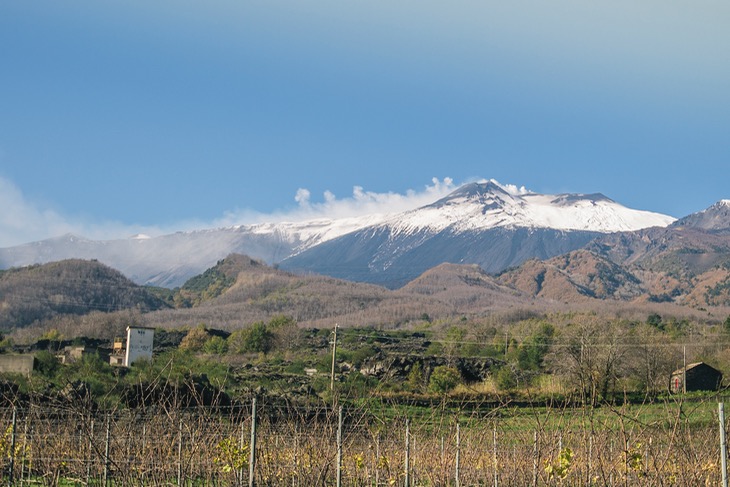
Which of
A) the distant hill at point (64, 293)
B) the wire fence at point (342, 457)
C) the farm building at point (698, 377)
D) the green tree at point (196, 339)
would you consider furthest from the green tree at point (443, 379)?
the distant hill at point (64, 293)

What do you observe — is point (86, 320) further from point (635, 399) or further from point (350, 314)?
point (635, 399)

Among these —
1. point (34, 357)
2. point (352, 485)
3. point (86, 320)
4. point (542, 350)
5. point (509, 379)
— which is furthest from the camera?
point (86, 320)

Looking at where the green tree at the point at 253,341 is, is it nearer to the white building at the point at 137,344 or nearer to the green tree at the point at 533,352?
the white building at the point at 137,344

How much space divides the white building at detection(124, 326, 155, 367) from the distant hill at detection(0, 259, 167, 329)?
3351 inches

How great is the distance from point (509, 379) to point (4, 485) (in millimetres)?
42332

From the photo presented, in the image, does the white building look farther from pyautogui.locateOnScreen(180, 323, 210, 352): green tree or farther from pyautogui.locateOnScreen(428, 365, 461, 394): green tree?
pyautogui.locateOnScreen(180, 323, 210, 352): green tree

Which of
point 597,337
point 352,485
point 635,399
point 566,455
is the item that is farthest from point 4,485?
point 597,337

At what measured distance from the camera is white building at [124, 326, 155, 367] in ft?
183

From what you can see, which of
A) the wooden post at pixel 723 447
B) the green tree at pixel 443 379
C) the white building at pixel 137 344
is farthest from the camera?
the white building at pixel 137 344

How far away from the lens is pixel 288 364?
220 feet

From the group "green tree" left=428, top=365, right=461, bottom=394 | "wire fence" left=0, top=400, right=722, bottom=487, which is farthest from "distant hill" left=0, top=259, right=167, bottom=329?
"wire fence" left=0, top=400, right=722, bottom=487

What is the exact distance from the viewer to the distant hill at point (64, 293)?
141625 mm

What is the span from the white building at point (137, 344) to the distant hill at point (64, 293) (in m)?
85.1

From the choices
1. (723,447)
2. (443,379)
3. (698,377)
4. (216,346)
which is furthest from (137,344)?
(723,447)
